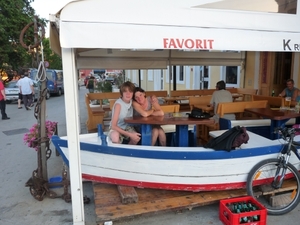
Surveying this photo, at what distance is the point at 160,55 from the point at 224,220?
464 cm

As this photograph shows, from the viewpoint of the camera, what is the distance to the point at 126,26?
2.51 meters

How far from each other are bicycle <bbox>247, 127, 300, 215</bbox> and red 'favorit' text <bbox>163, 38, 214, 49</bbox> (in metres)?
1.49

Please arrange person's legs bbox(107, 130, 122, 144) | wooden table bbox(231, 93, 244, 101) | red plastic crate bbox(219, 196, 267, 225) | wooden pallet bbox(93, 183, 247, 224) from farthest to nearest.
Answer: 1. wooden table bbox(231, 93, 244, 101)
2. person's legs bbox(107, 130, 122, 144)
3. wooden pallet bbox(93, 183, 247, 224)
4. red plastic crate bbox(219, 196, 267, 225)

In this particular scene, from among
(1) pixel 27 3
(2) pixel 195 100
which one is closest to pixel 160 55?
(2) pixel 195 100

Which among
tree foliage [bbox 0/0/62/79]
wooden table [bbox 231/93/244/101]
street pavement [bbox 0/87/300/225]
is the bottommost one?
street pavement [bbox 0/87/300/225]

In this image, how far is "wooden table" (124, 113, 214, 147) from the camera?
3.27m

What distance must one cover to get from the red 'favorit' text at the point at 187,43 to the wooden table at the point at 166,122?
0.95 m

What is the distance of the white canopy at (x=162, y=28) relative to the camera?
2432 mm

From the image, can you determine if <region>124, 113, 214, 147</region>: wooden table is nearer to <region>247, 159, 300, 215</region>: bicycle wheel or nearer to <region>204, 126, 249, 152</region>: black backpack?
<region>204, 126, 249, 152</region>: black backpack

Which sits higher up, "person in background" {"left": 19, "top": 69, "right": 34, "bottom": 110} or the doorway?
the doorway

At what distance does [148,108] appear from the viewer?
3826mm

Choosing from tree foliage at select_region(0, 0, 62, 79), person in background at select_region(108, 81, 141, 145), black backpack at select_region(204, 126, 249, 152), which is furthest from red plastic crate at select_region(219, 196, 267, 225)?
tree foliage at select_region(0, 0, 62, 79)

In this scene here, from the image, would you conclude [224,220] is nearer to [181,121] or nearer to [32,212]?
[181,121]

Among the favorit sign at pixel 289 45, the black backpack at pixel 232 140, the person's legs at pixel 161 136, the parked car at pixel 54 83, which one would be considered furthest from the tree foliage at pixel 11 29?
the favorit sign at pixel 289 45
